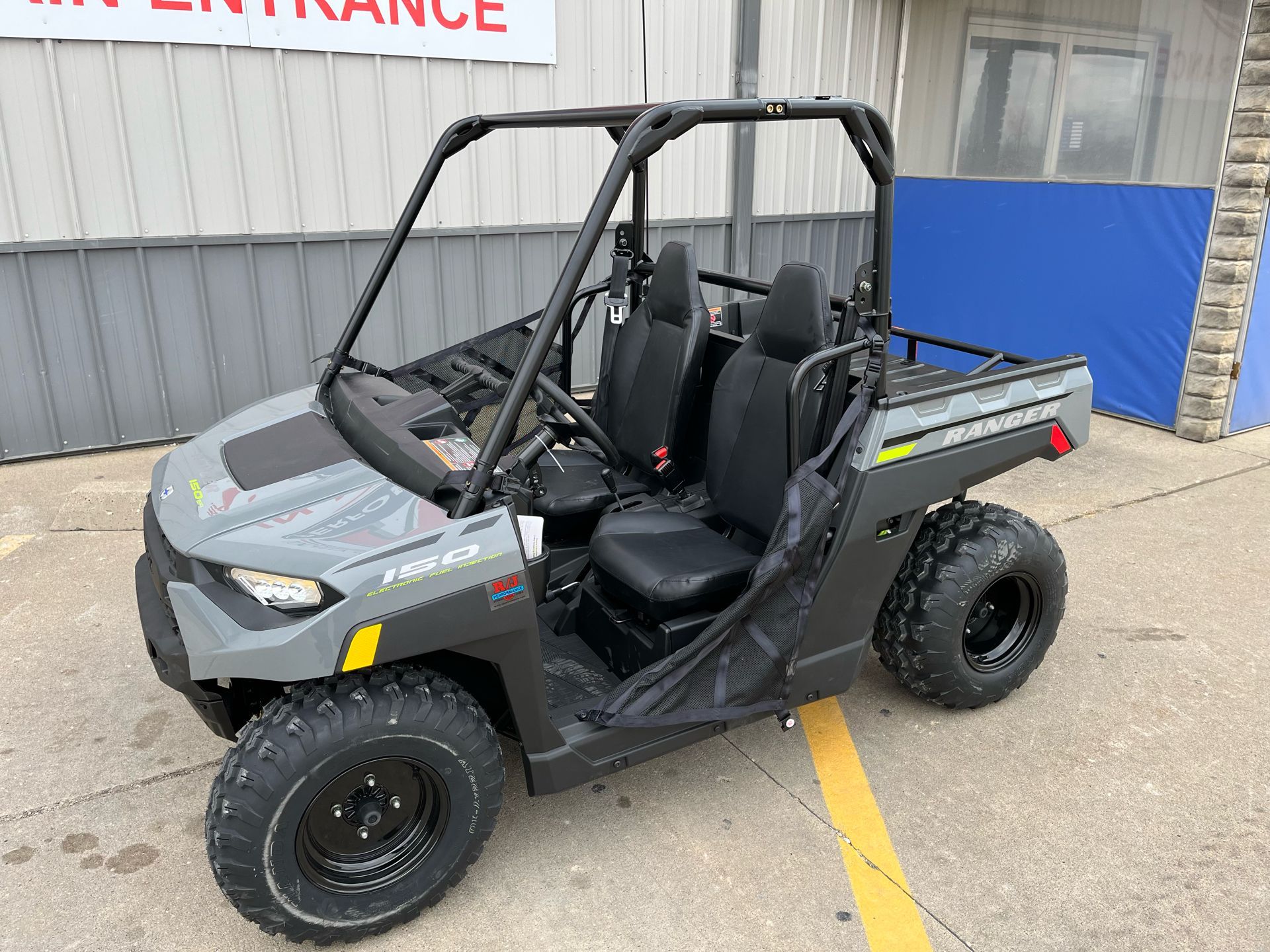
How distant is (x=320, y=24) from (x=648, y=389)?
344 cm

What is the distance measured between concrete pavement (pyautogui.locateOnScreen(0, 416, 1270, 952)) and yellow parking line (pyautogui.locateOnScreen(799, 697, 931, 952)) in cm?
4

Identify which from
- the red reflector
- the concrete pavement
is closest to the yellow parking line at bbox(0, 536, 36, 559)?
the concrete pavement

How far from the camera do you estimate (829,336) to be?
3102mm

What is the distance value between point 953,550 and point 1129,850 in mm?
950

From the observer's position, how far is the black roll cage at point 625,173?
2.28 metres

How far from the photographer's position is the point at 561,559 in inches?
137

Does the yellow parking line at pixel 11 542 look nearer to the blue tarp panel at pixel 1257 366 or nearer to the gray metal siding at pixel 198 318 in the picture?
the gray metal siding at pixel 198 318

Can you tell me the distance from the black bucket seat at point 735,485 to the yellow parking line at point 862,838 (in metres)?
0.65

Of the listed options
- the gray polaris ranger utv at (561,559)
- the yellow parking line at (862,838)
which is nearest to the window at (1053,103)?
the gray polaris ranger utv at (561,559)

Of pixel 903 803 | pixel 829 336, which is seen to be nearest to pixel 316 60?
pixel 829 336

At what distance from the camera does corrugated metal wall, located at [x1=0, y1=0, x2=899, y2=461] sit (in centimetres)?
528

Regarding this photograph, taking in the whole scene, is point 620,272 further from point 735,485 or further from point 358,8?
point 358,8

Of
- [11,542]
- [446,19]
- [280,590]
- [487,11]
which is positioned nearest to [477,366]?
[280,590]

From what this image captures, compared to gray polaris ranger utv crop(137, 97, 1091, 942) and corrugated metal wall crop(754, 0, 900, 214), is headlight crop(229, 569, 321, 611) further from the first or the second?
corrugated metal wall crop(754, 0, 900, 214)
